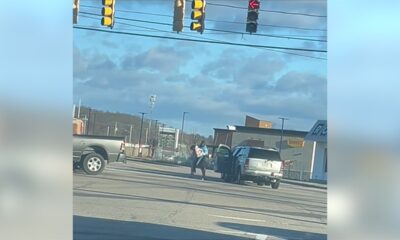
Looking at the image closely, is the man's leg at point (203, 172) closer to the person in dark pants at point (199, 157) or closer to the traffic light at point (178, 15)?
the person in dark pants at point (199, 157)

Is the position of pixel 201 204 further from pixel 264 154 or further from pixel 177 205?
pixel 264 154

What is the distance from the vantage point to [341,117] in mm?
2611

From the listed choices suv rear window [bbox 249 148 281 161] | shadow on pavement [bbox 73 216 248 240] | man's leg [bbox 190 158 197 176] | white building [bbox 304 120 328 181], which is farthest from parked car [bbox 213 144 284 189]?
shadow on pavement [bbox 73 216 248 240]

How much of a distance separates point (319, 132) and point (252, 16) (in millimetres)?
698

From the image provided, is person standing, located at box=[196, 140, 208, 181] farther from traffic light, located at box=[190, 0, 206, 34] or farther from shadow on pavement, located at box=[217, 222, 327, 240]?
traffic light, located at box=[190, 0, 206, 34]

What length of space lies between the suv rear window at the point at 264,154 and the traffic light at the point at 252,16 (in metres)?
0.62

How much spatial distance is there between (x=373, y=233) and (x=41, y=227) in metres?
1.45

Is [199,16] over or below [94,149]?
over

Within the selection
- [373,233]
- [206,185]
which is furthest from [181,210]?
[373,233]

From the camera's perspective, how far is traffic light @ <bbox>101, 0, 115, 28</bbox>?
298 cm

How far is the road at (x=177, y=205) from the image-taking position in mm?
3264

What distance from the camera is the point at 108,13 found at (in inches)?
123

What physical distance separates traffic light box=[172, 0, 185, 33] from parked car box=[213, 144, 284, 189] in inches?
27.6

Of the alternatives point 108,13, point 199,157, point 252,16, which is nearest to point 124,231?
point 199,157
